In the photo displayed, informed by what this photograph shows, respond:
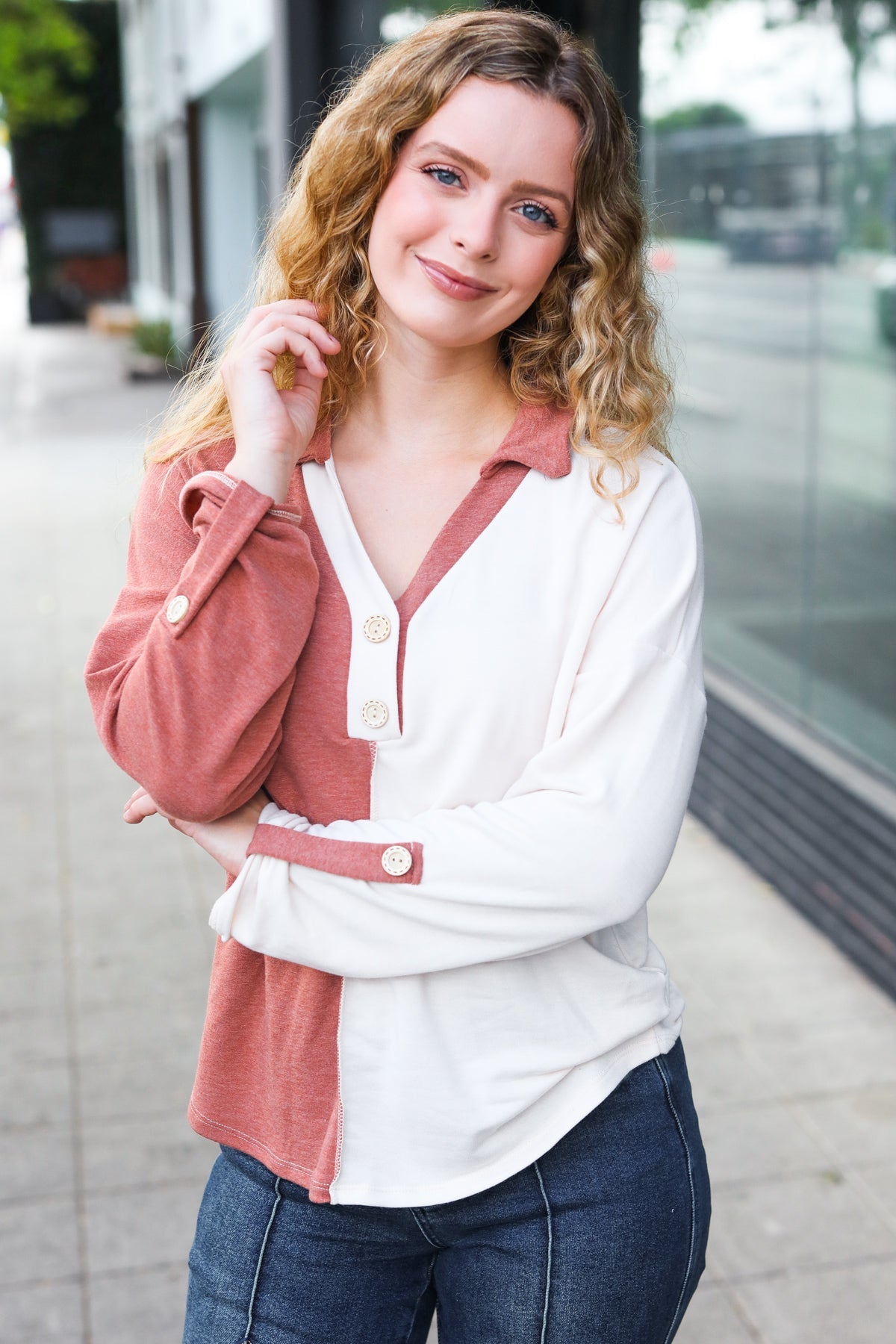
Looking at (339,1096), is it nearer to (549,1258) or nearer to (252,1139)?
(252,1139)

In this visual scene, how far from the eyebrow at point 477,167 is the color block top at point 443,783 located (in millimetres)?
262

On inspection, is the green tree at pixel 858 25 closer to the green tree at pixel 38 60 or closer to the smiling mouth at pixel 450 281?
the smiling mouth at pixel 450 281

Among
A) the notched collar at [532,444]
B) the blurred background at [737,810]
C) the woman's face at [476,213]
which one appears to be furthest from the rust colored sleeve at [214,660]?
the blurred background at [737,810]

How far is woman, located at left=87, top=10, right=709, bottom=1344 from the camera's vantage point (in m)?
1.47

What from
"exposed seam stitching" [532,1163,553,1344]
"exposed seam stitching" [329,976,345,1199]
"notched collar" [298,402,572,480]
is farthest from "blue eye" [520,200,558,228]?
"exposed seam stitching" [532,1163,553,1344]

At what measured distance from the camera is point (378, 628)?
4.92 feet

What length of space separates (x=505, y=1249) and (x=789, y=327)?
367 cm

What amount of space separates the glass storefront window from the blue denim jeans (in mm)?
2402

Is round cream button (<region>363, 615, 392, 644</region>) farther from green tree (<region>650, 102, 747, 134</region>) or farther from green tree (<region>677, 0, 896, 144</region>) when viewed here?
green tree (<region>650, 102, 747, 134</region>)

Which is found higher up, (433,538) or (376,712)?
(433,538)

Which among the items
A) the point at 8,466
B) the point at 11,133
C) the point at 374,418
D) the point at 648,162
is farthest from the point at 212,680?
the point at 11,133

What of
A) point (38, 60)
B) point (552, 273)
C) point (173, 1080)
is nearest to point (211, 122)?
point (38, 60)

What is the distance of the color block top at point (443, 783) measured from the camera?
4.81 feet

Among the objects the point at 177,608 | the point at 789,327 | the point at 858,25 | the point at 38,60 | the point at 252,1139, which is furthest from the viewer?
the point at 38,60
